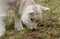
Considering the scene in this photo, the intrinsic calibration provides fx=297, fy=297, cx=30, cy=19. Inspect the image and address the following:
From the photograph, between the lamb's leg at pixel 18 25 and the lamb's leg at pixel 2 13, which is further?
the lamb's leg at pixel 18 25

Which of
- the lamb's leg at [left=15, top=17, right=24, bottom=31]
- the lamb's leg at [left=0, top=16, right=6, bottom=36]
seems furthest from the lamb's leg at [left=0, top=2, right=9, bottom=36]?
the lamb's leg at [left=15, top=17, right=24, bottom=31]

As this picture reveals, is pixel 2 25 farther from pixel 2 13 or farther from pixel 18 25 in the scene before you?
pixel 18 25

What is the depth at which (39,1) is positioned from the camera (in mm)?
11547

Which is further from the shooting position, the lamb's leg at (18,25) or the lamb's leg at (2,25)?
the lamb's leg at (18,25)

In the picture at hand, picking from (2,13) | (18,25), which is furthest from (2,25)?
(18,25)

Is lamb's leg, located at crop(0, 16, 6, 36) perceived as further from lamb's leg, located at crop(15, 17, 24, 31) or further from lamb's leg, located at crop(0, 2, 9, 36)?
lamb's leg, located at crop(15, 17, 24, 31)

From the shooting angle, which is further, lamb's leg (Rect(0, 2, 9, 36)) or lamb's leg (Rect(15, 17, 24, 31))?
lamb's leg (Rect(15, 17, 24, 31))

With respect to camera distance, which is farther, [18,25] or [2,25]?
[18,25]

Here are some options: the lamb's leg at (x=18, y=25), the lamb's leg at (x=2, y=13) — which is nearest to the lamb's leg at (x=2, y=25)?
the lamb's leg at (x=2, y=13)

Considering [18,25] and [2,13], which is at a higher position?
[2,13]

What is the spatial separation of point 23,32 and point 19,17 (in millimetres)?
544

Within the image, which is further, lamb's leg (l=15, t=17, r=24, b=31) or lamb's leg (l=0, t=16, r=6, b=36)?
lamb's leg (l=15, t=17, r=24, b=31)

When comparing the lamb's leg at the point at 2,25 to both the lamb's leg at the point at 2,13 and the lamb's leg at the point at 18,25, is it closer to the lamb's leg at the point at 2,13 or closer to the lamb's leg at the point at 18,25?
the lamb's leg at the point at 2,13

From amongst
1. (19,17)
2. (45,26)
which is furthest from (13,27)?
(45,26)
